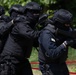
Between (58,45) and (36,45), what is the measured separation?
3.93 ft

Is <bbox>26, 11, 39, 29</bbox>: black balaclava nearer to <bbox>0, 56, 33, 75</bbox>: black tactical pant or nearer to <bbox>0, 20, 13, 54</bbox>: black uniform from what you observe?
<bbox>0, 20, 13, 54</bbox>: black uniform

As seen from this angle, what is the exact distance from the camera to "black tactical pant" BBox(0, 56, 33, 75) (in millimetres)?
7152

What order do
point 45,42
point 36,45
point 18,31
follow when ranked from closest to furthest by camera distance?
point 45,42, point 18,31, point 36,45

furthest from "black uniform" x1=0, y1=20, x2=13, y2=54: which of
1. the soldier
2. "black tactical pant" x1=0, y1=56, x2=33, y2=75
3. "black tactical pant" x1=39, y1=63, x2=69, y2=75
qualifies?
"black tactical pant" x1=39, y1=63, x2=69, y2=75

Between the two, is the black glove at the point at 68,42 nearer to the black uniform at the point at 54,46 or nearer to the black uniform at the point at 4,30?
the black uniform at the point at 54,46

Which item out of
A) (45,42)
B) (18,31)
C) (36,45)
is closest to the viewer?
(45,42)

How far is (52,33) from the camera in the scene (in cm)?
617

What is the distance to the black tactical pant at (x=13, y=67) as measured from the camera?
23.5ft

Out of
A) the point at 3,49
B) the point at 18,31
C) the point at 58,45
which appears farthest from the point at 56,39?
the point at 3,49

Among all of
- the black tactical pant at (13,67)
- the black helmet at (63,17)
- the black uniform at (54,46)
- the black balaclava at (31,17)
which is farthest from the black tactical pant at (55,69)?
the black tactical pant at (13,67)

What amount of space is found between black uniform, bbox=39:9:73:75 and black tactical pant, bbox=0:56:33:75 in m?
0.92

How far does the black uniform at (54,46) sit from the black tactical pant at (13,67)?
924 millimetres

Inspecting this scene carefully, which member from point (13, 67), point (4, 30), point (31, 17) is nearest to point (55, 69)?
point (31, 17)

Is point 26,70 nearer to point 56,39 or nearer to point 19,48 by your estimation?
point 19,48
